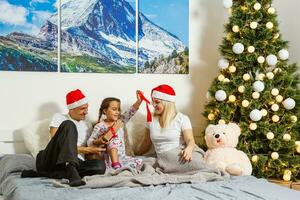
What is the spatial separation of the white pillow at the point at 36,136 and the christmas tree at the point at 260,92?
1.33 metres

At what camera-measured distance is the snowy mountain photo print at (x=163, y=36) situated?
340cm

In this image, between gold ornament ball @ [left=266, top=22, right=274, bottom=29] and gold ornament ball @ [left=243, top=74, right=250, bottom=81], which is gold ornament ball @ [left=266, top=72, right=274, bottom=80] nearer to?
gold ornament ball @ [left=243, top=74, right=250, bottom=81]

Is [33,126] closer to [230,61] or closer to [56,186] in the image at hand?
[56,186]

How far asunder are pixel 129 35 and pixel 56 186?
5.31 feet

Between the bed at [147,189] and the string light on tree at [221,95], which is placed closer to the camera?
the bed at [147,189]

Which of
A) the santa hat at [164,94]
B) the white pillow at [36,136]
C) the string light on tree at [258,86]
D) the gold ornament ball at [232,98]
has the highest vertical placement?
the string light on tree at [258,86]

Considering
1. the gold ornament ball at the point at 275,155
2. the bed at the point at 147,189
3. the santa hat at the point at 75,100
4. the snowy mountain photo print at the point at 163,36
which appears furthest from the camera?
the snowy mountain photo print at the point at 163,36

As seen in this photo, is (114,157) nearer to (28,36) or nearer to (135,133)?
(135,133)

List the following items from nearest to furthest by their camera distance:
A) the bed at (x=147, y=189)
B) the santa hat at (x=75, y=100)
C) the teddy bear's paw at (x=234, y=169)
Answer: the bed at (x=147, y=189)
the teddy bear's paw at (x=234, y=169)
the santa hat at (x=75, y=100)

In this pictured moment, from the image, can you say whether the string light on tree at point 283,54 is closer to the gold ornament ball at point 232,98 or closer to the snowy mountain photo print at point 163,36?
the gold ornament ball at point 232,98

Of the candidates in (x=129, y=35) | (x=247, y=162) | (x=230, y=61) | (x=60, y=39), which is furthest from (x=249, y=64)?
(x=60, y=39)

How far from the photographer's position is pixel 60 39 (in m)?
3.16

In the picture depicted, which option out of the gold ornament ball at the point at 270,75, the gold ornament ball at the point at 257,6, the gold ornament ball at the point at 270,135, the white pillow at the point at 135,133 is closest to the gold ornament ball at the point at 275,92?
the gold ornament ball at the point at 270,75

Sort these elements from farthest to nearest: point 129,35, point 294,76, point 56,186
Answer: point 129,35
point 294,76
point 56,186
